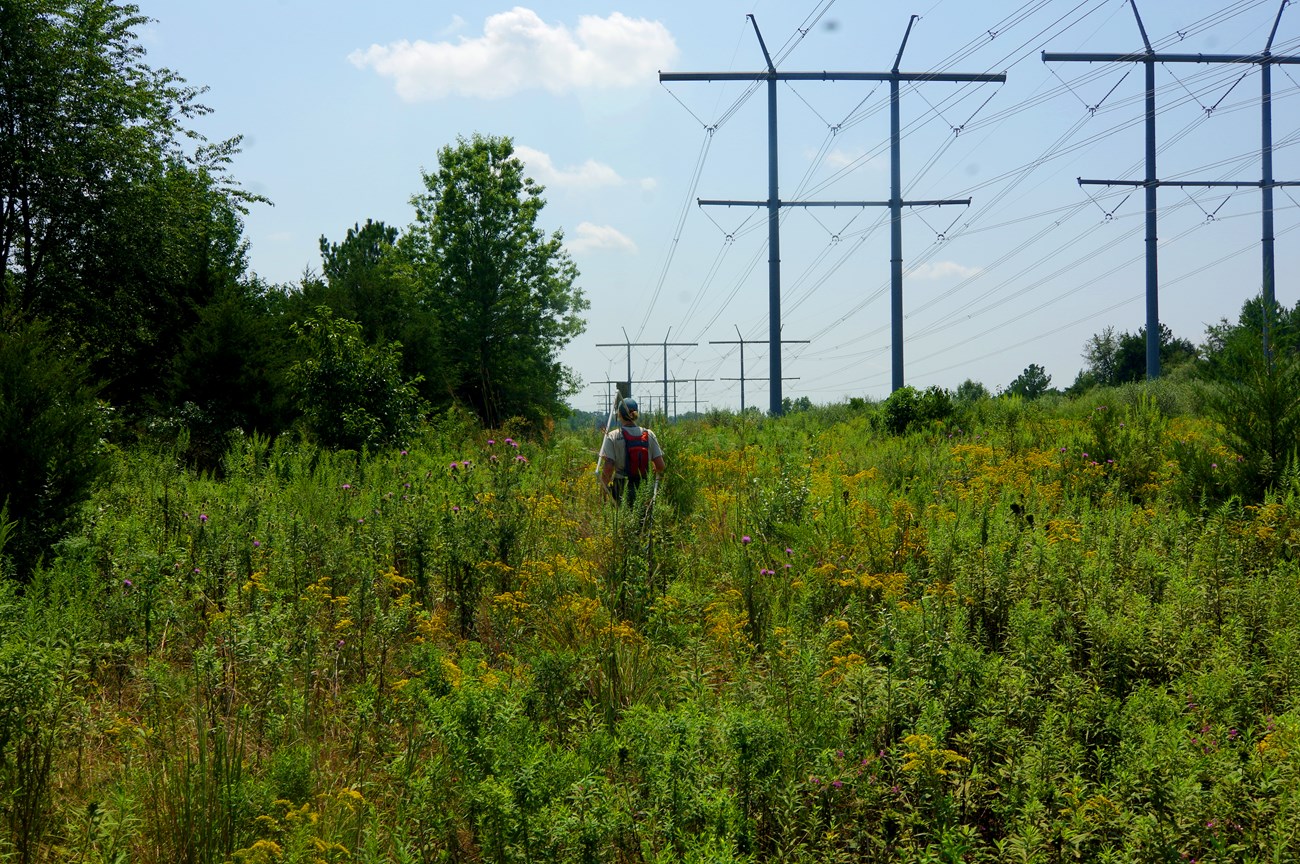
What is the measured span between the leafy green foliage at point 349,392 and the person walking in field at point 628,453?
5.73 m

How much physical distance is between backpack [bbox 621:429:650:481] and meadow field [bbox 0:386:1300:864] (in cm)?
61

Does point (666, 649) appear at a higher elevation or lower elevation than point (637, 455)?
lower

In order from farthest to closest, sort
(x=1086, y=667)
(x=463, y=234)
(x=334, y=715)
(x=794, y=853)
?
1. (x=463, y=234)
2. (x=1086, y=667)
3. (x=334, y=715)
4. (x=794, y=853)

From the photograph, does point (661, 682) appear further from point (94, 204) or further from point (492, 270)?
point (492, 270)

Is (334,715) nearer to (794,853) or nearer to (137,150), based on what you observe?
(794,853)

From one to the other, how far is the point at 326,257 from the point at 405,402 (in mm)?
38239

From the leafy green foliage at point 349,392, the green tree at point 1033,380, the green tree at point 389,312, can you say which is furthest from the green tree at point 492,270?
the green tree at point 1033,380

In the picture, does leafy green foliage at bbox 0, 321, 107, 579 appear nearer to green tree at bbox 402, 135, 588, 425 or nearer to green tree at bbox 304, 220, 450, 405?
green tree at bbox 304, 220, 450, 405

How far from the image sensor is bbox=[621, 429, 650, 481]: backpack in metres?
7.33

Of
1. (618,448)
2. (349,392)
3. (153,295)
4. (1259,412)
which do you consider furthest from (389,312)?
(1259,412)

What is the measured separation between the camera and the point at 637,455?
7.34 metres

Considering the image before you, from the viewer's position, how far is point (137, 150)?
20594mm

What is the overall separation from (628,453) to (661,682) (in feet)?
11.4

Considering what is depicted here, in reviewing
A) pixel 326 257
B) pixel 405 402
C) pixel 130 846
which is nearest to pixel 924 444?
pixel 405 402
